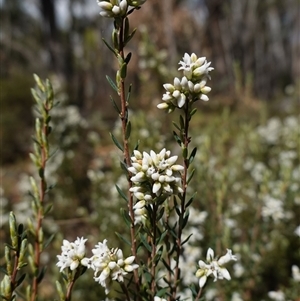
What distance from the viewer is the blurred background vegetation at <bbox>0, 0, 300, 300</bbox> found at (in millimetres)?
2490

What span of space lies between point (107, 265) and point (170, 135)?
2746 millimetres

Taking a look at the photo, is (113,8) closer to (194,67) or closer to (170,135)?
(194,67)

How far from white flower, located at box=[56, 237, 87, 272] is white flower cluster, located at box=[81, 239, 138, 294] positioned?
0.07 ft

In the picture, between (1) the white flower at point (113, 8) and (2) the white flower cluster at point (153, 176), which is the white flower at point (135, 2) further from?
(2) the white flower cluster at point (153, 176)

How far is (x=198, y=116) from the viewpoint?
11781 mm

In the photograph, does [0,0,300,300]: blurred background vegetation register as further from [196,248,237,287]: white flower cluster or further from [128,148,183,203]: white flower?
[196,248,237,287]: white flower cluster

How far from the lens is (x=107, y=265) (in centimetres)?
83

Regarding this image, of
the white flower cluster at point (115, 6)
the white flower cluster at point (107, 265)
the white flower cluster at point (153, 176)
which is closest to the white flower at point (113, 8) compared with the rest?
the white flower cluster at point (115, 6)

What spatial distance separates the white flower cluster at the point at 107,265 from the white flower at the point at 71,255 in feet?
0.07

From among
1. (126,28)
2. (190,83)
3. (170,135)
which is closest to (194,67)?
(190,83)

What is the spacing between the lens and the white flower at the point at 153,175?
81 centimetres

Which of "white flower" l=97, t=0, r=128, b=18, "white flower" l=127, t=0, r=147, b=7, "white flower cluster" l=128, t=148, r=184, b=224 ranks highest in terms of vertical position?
"white flower" l=127, t=0, r=147, b=7

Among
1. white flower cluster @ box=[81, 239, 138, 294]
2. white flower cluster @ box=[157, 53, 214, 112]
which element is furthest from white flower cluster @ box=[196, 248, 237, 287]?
white flower cluster @ box=[157, 53, 214, 112]

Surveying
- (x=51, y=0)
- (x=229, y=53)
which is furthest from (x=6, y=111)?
(x=229, y=53)
